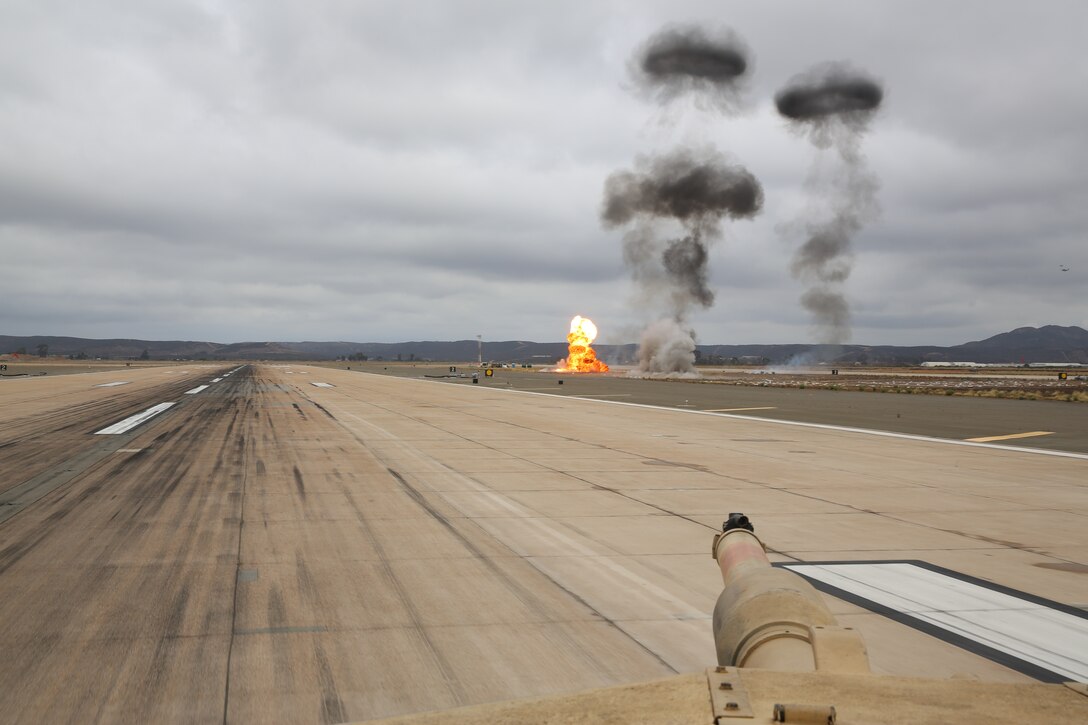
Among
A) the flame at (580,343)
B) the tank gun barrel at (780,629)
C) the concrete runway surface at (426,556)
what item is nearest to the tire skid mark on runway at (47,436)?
the concrete runway surface at (426,556)

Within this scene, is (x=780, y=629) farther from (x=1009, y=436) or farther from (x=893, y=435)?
(x=1009, y=436)

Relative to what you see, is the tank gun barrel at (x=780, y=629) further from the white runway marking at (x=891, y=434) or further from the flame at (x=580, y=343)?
the flame at (x=580, y=343)

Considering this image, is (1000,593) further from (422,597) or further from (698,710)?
(698,710)

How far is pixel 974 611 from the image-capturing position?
654 cm

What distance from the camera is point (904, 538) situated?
9453mm

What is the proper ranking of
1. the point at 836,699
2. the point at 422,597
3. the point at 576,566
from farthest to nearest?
the point at 576,566 → the point at 422,597 → the point at 836,699

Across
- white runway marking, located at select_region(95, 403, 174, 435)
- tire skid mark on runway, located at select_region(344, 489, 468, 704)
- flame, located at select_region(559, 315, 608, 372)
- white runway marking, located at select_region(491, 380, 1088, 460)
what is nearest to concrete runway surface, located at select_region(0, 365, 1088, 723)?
tire skid mark on runway, located at select_region(344, 489, 468, 704)

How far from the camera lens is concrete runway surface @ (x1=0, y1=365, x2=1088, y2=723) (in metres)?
5.04

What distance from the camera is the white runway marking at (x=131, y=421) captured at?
22.3 metres

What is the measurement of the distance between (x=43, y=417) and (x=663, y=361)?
79.9 m

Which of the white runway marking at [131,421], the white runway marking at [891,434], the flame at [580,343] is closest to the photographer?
the white runway marking at [891,434]

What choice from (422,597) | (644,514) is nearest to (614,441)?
(644,514)

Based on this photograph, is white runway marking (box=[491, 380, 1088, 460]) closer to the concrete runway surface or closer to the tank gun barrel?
the concrete runway surface

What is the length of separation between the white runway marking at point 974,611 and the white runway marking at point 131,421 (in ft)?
66.3
